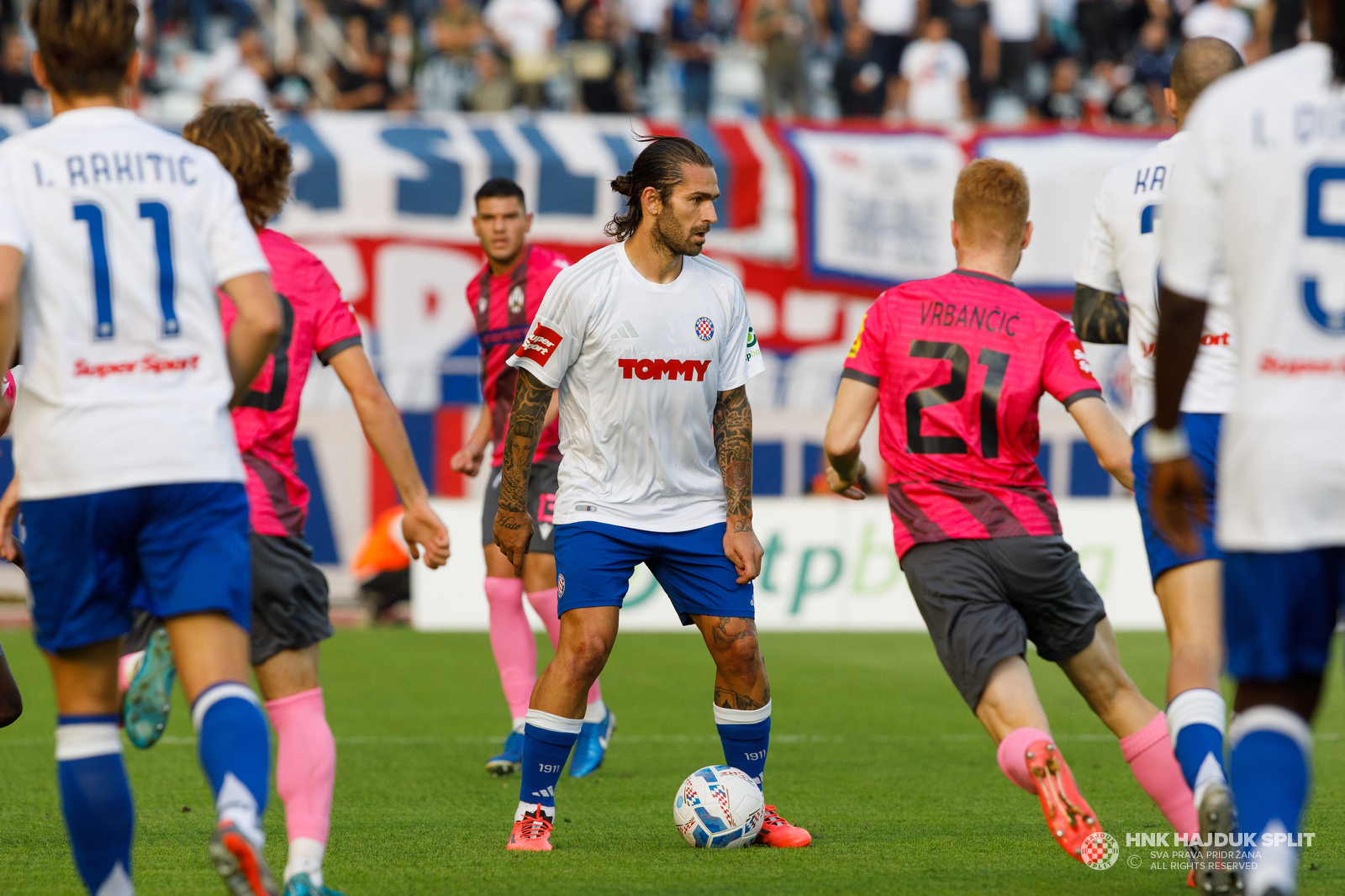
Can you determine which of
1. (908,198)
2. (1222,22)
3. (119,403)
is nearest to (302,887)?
(119,403)

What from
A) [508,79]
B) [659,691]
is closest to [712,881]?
[659,691]

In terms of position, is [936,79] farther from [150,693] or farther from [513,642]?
[150,693]

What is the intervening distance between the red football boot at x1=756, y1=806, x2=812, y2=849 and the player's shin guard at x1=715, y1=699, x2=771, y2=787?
5.6 inches

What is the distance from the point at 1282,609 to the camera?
310cm

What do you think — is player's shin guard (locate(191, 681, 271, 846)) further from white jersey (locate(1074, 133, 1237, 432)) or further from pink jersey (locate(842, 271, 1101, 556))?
white jersey (locate(1074, 133, 1237, 432))

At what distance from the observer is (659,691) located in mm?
9836

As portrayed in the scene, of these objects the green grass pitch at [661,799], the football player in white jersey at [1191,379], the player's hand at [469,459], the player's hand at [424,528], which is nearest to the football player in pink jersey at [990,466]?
the football player in white jersey at [1191,379]

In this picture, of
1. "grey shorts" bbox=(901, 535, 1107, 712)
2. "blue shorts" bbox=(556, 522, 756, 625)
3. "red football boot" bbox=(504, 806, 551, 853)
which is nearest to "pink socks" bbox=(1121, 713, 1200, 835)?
"grey shorts" bbox=(901, 535, 1107, 712)

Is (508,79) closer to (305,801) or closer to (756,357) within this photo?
(756,357)

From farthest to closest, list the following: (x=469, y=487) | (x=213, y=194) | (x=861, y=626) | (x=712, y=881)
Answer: (x=469, y=487)
(x=861, y=626)
(x=712, y=881)
(x=213, y=194)

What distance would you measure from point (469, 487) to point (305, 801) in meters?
12.8

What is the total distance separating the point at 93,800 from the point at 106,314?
41.4 inches

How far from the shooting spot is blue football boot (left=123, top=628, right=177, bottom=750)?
4672mm

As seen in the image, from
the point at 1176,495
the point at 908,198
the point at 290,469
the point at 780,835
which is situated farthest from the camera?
the point at 908,198
